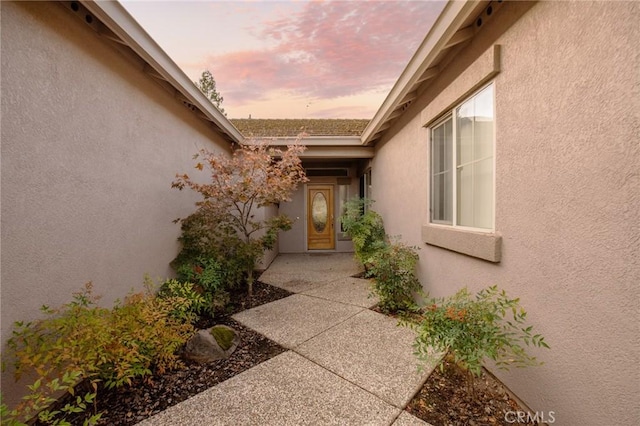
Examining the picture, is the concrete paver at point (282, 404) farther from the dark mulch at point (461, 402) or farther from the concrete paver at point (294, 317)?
the concrete paver at point (294, 317)

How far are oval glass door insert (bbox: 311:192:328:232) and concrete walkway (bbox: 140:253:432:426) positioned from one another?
565cm

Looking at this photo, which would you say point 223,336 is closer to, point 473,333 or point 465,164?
point 473,333

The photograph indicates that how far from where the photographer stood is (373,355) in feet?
9.23

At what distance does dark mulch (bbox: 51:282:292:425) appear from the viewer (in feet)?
6.80

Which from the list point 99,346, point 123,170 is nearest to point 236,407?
point 99,346

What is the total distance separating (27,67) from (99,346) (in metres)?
2.34

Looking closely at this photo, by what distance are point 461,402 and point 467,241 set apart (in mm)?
1517

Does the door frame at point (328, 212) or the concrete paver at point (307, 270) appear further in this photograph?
the door frame at point (328, 212)

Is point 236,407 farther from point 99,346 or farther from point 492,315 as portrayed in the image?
point 492,315

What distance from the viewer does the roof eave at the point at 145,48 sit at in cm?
237

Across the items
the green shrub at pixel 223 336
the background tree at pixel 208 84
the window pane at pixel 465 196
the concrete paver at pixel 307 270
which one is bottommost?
the concrete paver at pixel 307 270

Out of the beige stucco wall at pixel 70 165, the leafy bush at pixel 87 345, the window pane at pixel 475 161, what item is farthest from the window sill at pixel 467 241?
the beige stucco wall at pixel 70 165

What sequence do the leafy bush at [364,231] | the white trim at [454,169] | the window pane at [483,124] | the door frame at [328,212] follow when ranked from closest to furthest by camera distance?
1. the white trim at [454,169]
2. the window pane at [483,124]
3. the leafy bush at [364,231]
4. the door frame at [328,212]

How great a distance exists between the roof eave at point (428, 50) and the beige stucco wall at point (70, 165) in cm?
376
